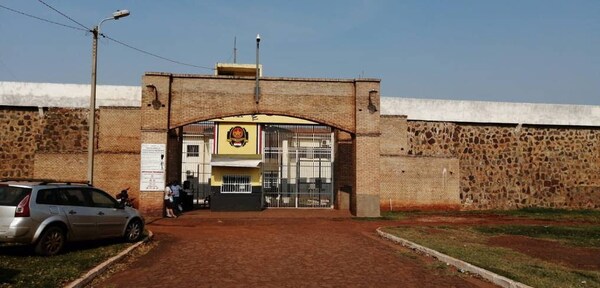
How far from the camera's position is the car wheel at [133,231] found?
13000 millimetres

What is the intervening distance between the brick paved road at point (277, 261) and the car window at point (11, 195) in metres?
2.49

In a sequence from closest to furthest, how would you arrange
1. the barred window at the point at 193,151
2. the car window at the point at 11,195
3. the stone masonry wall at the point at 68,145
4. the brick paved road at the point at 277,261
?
the brick paved road at the point at 277,261, the car window at the point at 11,195, the stone masonry wall at the point at 68,145, the barred window at the point at 193,151

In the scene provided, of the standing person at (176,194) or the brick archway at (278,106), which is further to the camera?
the standing person at (176,194)

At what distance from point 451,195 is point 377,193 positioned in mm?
5022

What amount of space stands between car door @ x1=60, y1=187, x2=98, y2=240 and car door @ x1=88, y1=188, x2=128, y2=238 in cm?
19

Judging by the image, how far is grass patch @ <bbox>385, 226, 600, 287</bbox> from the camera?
866cm

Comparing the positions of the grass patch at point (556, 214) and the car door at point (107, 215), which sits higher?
the car door at point (107, 215)

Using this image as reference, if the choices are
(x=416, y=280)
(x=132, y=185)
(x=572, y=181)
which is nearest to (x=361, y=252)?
(x=416, y=280)

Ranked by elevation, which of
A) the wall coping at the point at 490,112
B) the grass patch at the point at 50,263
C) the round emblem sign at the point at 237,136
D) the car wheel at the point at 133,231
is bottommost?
the grass patch at the point at 50,263

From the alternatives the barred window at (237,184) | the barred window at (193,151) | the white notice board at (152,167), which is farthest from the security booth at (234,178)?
the barred window at (193,151)

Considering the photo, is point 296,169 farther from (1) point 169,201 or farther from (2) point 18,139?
(2) point 18,139

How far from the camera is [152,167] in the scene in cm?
2097

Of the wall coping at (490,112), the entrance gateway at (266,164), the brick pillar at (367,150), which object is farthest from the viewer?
the wall coping at (490,112)

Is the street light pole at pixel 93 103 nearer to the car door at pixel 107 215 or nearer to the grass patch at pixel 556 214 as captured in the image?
the car door at pixel 107 215
